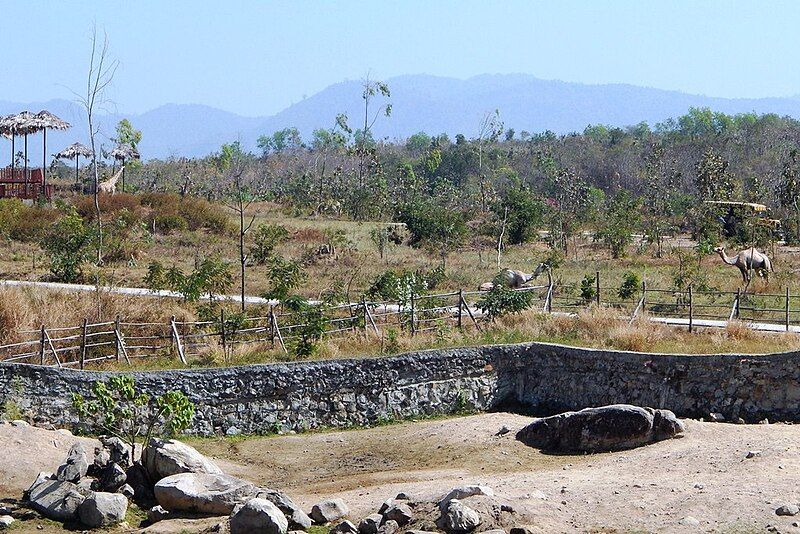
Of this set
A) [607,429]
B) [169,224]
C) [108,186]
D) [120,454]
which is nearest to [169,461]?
[120,454]

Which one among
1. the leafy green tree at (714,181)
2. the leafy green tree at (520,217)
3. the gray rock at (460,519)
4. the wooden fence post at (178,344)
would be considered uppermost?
the leafy green tree at (714,181)

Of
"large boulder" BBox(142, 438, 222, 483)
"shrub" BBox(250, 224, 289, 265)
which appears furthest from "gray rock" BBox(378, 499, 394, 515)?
"shrub" BBox(250, 224, 289, 265)

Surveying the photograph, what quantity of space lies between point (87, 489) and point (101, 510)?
71 centimetres

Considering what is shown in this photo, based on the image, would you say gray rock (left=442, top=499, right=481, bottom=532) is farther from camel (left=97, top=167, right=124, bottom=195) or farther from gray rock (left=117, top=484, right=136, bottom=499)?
camel (left=97, top=167, right=124, bottom=195)

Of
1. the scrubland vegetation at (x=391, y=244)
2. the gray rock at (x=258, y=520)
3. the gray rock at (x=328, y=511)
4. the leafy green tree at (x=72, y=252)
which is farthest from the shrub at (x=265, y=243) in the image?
the gray rock at (x=258, y=520)

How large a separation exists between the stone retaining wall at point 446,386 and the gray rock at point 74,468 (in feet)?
Answer: 13.8

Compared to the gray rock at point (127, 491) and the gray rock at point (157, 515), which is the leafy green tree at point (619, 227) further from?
the gray rock at point (157, 515)

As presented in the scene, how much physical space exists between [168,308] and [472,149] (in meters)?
69.0

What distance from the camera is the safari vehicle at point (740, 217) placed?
150 ft

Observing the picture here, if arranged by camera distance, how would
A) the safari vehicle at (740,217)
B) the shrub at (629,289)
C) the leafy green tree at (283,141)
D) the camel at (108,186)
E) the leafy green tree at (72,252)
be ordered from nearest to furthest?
the shrub at (629,289), the leafy green tree at (72,252), the safari vehicle at (740,217), the camel at (108,186), the leafy green tree at (283,141)

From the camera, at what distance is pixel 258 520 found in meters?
13.8

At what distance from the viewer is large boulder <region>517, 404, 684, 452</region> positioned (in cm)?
1855

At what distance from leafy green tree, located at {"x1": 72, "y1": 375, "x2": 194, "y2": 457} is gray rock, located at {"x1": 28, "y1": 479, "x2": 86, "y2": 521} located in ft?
4.49

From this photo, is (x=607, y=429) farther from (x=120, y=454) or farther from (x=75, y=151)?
(x=75, y=151)
